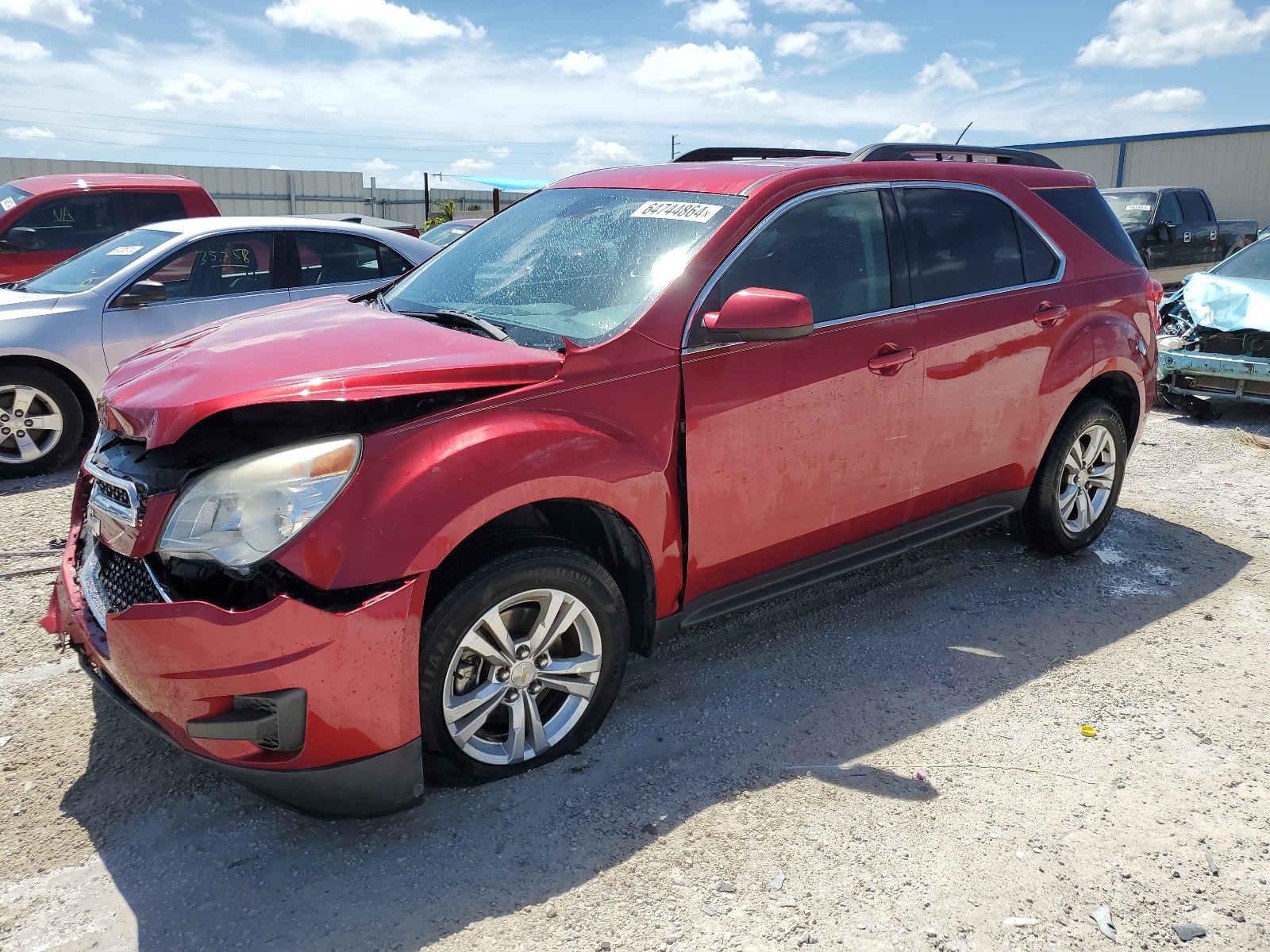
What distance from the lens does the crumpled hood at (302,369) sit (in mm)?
2498

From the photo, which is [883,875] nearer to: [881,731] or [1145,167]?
[881,731]

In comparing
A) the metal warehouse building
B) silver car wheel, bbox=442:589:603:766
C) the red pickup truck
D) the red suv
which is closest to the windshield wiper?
the red suv

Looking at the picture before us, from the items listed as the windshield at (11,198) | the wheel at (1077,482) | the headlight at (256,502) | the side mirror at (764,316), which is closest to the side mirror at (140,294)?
the windshield at (11,198)

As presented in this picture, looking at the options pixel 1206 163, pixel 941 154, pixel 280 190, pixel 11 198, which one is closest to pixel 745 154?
pixel 941 154

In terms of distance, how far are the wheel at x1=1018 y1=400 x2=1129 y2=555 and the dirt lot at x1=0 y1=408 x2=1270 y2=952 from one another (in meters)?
0.61

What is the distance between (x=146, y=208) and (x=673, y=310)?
26.0 feet

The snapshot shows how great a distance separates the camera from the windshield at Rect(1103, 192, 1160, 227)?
14367 mm

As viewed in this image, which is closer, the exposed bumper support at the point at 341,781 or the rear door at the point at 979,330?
the exposed bumper support at the point at 341,781

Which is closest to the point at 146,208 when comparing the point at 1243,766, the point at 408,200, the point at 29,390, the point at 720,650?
the point at 29,390

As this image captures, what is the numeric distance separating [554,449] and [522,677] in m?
0.68

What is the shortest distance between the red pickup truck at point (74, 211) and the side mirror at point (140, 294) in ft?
9.06

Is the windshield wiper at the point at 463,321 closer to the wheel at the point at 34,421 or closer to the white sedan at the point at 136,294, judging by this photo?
the white sedan at the point at 136,294

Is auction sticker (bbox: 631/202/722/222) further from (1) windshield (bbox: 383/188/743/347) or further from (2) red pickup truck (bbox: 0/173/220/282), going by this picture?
(2) red pickup truck (bbox: 0/173/220/282)

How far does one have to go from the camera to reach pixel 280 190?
84.0 ft
